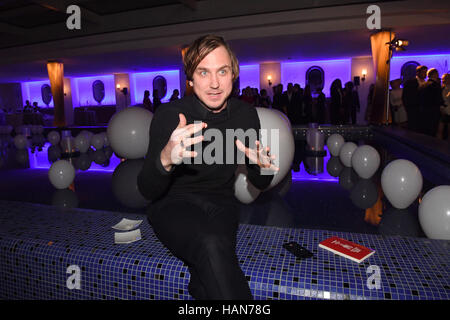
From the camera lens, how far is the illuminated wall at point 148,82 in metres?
19.9

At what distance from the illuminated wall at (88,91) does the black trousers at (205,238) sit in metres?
21.6

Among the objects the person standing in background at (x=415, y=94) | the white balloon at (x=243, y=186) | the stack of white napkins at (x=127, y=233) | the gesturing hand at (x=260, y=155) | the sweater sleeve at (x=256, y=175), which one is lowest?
the stack of white napkins at (x=127, y=233)

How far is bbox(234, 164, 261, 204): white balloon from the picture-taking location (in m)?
2.73

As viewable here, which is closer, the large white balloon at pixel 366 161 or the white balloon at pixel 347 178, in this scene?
the white balloon at pixel 347 178

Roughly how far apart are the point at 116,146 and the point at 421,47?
536 inches

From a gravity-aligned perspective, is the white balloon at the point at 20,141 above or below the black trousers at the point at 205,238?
above

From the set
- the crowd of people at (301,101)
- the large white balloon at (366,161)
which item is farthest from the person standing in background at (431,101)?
the crowd of people at (301,101)

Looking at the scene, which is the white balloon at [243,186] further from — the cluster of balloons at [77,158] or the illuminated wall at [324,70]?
the illuminated wall at [324,70]

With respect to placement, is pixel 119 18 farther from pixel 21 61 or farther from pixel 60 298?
pixel 60 298

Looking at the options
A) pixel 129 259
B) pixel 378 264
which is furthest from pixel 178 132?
pixel 378 264

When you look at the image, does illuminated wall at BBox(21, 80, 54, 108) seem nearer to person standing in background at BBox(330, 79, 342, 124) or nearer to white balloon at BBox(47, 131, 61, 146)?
white balloon at BBox(47, 131, 61, 146)

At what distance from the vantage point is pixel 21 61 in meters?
13.9

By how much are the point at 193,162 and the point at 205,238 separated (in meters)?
0.53

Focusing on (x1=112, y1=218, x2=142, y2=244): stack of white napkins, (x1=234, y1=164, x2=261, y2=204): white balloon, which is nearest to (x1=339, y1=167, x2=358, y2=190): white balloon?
(x1=234, y1=164, x2=261, y2=204): white balloon
